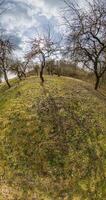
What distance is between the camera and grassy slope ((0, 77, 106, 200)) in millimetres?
29125

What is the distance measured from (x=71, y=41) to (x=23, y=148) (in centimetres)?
1842

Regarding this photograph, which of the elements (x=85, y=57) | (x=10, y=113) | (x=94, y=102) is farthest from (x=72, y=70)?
(x=10, y=113)

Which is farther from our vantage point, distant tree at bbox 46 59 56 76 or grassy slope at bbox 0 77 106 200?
distant tree at bbox 46 59 56 76

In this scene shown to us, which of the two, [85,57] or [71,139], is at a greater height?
[85,57]

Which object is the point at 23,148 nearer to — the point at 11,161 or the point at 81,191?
the point at 11,161

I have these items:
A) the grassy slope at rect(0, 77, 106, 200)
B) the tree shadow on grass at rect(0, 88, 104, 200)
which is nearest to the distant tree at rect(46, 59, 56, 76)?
the grassy slope at rect(0, 77, 106, 200)

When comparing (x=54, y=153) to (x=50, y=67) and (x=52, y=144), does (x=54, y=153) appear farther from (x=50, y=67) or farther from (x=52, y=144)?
(x=50, y=67)

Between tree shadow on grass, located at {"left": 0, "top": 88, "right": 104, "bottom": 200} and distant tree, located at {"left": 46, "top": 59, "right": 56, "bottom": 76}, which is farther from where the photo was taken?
distant tree, located at {"left": 46, "top": 59, "right": 56, "bottom": 76}

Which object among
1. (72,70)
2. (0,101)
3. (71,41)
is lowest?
(72,70)

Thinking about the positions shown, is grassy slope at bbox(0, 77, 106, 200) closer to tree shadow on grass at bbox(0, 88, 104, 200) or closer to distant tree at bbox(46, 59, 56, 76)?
tree shadow on grass at bbox(0, 88, 104, 200)

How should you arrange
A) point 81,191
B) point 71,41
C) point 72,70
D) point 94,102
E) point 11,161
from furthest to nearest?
point 72,70 < point 71,41 < point 94,102 < point 11,161 < point 81,191

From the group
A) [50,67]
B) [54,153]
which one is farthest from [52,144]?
[50,67]

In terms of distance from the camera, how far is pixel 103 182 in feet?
99.1

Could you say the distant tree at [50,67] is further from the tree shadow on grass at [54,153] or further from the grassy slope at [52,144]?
the tree shadow on grass at [54,153]
